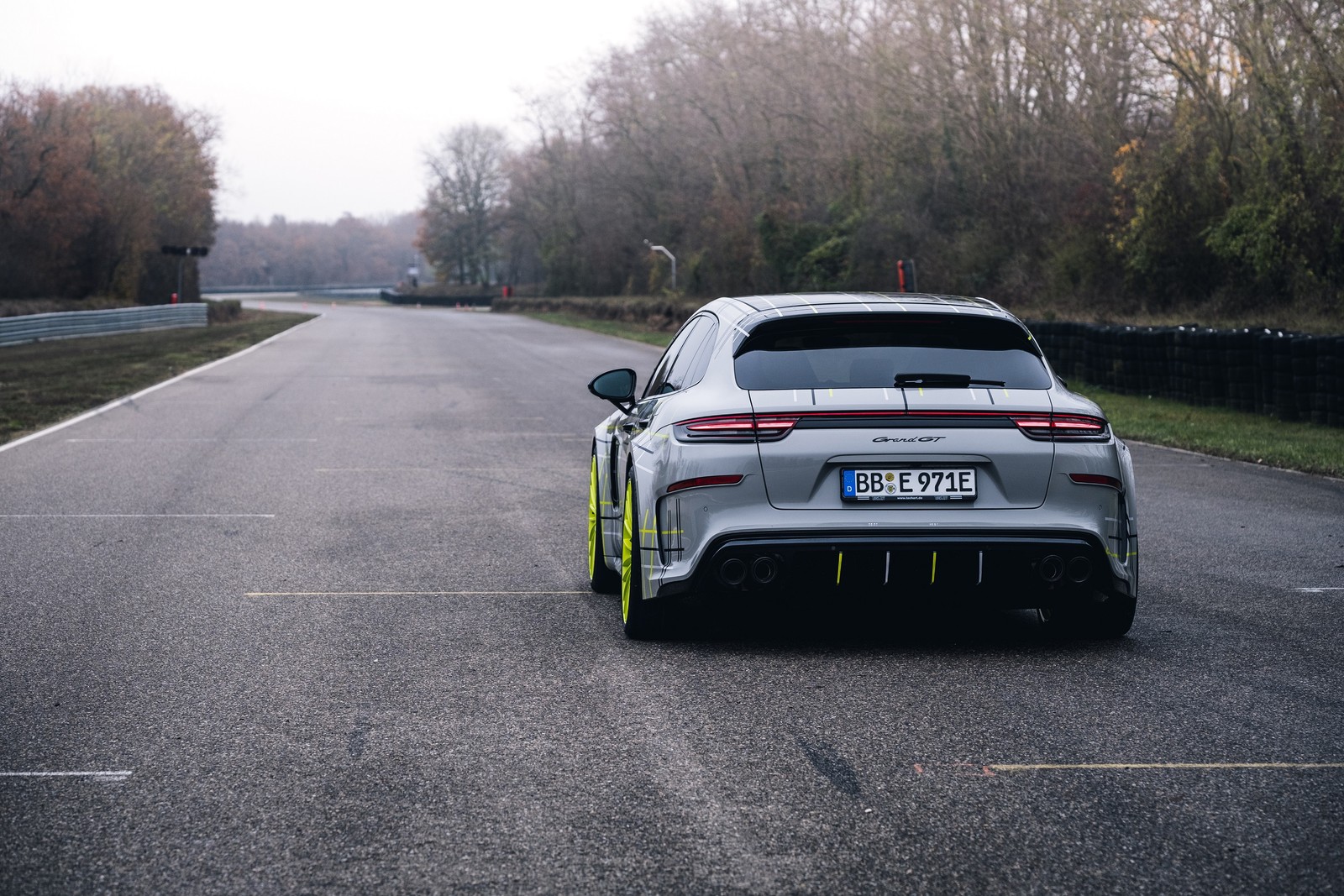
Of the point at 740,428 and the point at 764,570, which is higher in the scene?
the point at 740,428

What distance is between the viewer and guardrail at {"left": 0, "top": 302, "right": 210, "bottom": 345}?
39438 millimetres

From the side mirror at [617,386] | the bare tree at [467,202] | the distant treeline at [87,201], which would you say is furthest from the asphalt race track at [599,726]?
the bare tree at [467,202]

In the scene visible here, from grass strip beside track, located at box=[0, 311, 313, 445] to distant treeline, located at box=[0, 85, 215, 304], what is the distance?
A: 50.7ft

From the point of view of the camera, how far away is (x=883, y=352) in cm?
615

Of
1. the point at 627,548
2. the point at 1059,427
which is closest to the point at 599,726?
the point at 627,548

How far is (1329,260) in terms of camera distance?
2469 cm

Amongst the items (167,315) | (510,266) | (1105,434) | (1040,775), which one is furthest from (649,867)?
(510,266)

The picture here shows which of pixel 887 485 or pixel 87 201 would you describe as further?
pixel 87 201

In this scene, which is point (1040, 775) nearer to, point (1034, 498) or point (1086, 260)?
point (1034, 498)

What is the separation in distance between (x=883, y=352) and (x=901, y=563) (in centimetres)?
99

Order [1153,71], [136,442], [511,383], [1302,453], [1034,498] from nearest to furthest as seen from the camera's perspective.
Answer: [1034,498] < [1302,453] < [136,442] < [511,383] < [1153,71]

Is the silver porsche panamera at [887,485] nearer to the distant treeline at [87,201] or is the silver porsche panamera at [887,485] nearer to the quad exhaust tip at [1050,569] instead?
the quad exhaust tip at [1050,569]

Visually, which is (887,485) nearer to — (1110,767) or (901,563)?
(901,563)

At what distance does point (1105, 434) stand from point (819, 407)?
1194 millimetres
